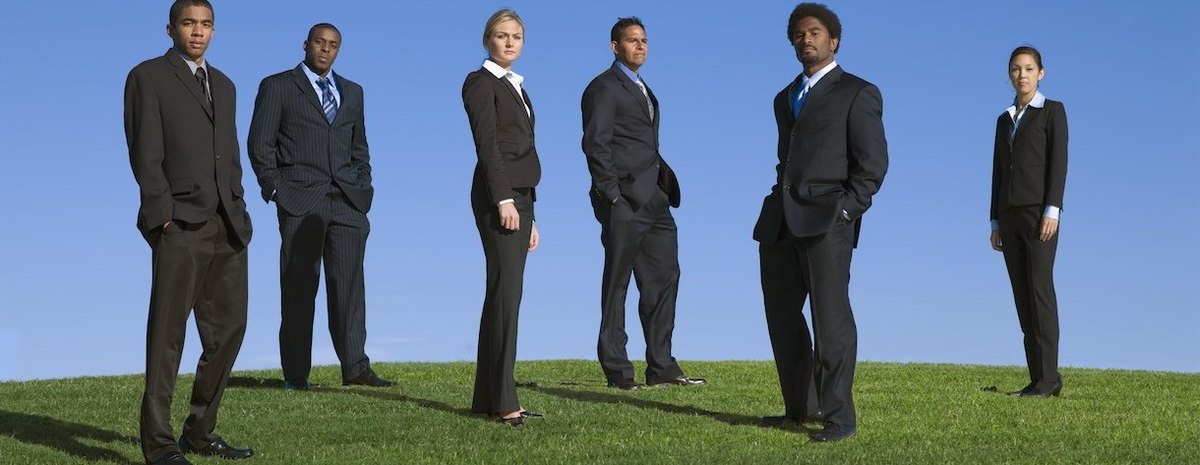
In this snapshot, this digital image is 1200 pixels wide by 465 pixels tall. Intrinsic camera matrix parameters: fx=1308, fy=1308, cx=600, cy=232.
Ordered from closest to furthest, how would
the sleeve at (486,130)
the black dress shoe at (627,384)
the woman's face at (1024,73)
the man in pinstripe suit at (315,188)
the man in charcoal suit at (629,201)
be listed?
the sleeve at (486,130) < the man in charcoal suit at (629,201) < the man in pinstripe suit at (315,188) < the black dress shoe at (627,384) < the woman's face at (1024,73)

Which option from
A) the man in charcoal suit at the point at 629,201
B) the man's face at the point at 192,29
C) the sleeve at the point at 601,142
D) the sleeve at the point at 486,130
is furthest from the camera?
the man in charcoal suit at the point at 629,201

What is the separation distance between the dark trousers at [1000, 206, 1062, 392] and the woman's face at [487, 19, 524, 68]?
14.3 ft

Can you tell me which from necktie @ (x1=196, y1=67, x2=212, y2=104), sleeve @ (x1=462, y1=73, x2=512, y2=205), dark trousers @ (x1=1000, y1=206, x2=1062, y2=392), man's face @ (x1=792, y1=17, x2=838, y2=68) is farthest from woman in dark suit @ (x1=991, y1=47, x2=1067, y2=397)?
necktie @ (x1=196, y1=67, x2=212, y2=104)

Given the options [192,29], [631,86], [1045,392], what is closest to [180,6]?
[192,29]

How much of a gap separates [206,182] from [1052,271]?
634 cm

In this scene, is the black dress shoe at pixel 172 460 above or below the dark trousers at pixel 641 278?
below

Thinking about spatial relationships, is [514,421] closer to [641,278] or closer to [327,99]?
[641,278]

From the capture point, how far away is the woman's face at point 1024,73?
966 cm

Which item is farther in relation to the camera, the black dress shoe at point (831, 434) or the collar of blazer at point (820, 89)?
the black dress shoe at point (831, 434)

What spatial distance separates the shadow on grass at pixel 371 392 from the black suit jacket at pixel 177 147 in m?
2.30

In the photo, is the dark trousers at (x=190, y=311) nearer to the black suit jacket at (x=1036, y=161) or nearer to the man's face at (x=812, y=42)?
the man's face at (x=812, y=42)

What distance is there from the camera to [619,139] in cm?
897

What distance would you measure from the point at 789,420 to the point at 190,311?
3.30 m

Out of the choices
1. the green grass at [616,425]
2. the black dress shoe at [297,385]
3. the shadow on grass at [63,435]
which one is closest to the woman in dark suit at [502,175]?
the green grass at [616,425]
